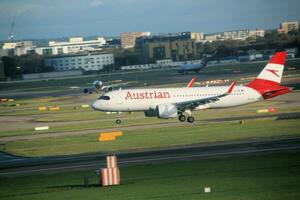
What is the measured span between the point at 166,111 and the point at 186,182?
114ft

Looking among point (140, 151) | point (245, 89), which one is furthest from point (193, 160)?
point (245, 89)

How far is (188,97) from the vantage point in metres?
73.1

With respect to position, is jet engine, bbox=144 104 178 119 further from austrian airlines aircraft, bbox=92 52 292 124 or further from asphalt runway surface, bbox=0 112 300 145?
asphalt runway surface, bbox=0 112 300 145

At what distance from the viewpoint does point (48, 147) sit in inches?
2373

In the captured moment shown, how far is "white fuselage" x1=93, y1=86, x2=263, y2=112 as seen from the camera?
72938 millimetres

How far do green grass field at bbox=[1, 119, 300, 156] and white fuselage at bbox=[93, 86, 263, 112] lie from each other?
4813mm

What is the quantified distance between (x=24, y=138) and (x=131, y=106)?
11463mm

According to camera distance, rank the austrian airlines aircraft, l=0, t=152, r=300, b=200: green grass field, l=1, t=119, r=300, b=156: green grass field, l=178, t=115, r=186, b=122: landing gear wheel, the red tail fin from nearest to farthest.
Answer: l=0, t=152, r=300, b=200: green grass field → l=1, t=119, r=300, b=156: green grass field → the austrian airlines aircraft → l=178, t=115, r=186, b=122: landing gear wheel → the red tail fin

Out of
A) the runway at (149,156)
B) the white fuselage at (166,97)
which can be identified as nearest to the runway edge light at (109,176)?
the runway at (149,156)

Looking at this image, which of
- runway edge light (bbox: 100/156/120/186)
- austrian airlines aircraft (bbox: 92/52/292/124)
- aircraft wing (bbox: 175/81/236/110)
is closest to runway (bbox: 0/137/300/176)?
runway edge light (bbox: 100/156/120/186)

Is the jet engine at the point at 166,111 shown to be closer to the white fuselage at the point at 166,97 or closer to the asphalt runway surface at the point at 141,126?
the asphalt runway surface at the point at 141,126

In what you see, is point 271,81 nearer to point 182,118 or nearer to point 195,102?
point 195,102

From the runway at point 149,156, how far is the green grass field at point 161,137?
9.27 ft

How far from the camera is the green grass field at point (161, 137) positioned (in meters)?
56.5
